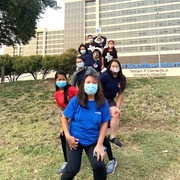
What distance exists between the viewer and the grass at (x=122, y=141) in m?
2.63

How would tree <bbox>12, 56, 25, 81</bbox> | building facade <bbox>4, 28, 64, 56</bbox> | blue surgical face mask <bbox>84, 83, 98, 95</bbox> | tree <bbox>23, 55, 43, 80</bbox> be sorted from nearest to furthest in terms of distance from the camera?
1. blue surgical face mask <bbox>84, 83, 98, 95</bbox>
2. tree <bbox>12, 56, 25, 81</bbox>
3. tree <bbox>23, 55, 43, 80</bbox>
4. building facade <bbox>4, 28, 64, 56</bbox>

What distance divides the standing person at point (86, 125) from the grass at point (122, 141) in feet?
3.08

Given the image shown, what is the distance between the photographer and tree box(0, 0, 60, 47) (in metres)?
10.3

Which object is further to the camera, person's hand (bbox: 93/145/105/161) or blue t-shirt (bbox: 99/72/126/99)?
blue t-shirt (bbox: 99/72/126/99)

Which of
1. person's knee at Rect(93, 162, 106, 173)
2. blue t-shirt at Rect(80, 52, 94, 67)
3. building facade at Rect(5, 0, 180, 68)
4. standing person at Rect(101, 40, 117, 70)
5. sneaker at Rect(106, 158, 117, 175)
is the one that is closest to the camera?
person's knee at Rect(93, 162, 106, 173)

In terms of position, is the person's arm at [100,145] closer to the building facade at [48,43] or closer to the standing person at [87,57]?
the standing person at [87,57]

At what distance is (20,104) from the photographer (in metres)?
7.25

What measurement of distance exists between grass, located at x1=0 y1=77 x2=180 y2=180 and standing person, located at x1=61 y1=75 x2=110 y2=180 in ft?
3.08

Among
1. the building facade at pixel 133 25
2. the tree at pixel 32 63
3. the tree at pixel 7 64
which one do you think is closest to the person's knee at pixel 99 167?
the tree at pixel 32 63

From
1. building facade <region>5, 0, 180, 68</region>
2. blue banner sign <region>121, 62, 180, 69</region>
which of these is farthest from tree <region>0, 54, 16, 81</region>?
blue banner sign <region>121, 62, 180, 69</region>

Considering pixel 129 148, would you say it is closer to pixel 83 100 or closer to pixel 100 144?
pixel 100 144

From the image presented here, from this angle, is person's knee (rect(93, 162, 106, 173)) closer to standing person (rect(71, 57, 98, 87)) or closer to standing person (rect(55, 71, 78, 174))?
standing person (rect(55, 71, 78, 174))

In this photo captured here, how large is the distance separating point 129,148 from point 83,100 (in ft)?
7.01

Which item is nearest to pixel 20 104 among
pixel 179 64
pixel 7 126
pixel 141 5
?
pixel 7 126
